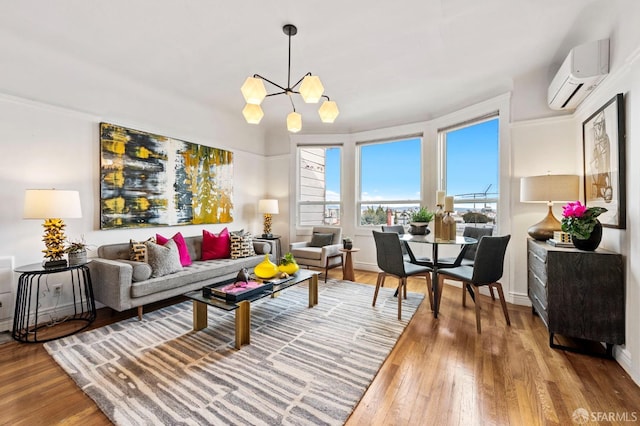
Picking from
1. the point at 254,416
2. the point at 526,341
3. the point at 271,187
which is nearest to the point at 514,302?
the point at 526,341

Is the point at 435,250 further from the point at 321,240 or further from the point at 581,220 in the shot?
the point at 321,240

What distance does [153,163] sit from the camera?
367cm

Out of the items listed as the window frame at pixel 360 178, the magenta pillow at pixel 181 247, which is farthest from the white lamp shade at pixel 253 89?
the window frame at pixel 360 178

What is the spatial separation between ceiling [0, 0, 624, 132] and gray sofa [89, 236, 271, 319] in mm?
1765

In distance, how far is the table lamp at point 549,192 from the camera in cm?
267

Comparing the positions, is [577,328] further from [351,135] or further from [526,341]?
[351,135]

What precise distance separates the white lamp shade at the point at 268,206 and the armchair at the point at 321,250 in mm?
758

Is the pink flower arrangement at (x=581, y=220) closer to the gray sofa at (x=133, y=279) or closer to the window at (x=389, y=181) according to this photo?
the window at (x=389, y=181)

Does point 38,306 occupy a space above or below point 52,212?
below

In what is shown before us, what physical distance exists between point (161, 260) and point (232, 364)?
159 centimetres

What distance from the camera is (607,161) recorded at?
225 centimetres

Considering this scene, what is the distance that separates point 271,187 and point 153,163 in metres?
2.27

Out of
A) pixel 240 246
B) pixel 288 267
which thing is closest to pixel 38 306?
pixel 240 246

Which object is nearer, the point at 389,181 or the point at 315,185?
the point at 389,181
